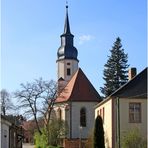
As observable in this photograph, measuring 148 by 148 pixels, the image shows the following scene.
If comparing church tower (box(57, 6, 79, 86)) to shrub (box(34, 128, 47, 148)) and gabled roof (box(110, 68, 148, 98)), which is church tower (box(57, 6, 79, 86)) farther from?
gabled roof (box(110, 68, 148, 98))

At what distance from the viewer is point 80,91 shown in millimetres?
69250

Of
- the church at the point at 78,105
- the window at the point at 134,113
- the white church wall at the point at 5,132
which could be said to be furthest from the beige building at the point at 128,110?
the church at the point at 78,105

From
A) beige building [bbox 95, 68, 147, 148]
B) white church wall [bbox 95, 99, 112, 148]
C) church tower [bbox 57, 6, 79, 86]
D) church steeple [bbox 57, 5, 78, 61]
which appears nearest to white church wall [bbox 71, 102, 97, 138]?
white church wall [bbox 95, 99, 112, 148]

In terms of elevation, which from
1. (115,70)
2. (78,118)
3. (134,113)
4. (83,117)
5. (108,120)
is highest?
(115,70)

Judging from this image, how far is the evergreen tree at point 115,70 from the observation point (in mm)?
81188

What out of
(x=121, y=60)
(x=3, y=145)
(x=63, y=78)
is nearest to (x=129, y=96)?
(x=3, y=145)

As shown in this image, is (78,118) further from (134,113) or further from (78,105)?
(134,113)

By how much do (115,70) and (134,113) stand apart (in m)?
40.4

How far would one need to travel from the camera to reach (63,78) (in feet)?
290

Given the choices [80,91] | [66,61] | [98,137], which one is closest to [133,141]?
[98,137]

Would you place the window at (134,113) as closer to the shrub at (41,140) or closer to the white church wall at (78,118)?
the shrub at (41,140)

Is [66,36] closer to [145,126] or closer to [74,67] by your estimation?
[74,67]

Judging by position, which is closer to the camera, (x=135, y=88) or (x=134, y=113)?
(x=134, y=113)

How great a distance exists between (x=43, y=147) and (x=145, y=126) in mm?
16266
